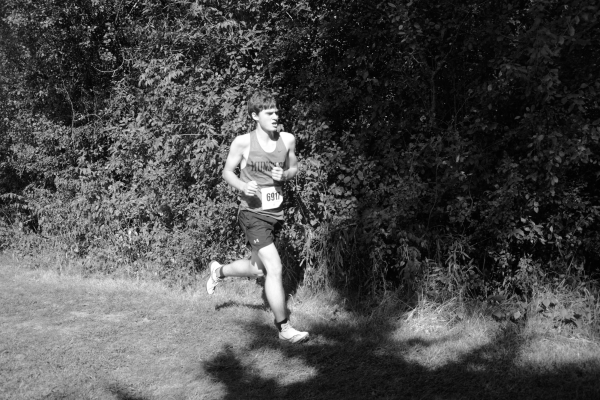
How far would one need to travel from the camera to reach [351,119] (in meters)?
6.81

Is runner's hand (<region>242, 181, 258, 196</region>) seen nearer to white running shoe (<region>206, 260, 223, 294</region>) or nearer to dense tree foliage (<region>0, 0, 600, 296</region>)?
dense tree foliage (<region>0, 0, 600, 296</region>)

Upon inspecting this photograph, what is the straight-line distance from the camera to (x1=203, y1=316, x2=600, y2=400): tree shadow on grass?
454 centimetres

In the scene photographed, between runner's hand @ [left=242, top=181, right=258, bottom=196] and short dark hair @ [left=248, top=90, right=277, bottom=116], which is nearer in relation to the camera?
runner's hand @ [left=242, top=181, right=258, bottom=196]

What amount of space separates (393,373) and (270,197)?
1948mm

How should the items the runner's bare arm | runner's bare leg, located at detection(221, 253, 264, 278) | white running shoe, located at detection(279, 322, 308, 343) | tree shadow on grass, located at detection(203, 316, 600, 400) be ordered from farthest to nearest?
runner's bare leg, located at detection(221, 253, 264, 278)
the runner's bare arm
white running shoe, located at detection(279, 322, 308, 343)
tree shadow on grass, located at detection(203, 316, 600, 400)

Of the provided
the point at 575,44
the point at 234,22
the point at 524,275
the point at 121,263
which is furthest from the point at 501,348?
the point at 121,263

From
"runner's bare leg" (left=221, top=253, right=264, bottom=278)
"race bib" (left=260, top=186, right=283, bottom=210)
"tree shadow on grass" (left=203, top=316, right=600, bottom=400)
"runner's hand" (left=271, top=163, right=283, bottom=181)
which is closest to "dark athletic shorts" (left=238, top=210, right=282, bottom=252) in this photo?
"race bib" (left=260, top=186, right=283, bottom=210)

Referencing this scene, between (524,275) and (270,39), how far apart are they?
12.2 ft

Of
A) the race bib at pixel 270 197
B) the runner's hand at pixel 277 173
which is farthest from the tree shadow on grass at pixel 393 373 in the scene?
the runner's hand at pixel 277 173

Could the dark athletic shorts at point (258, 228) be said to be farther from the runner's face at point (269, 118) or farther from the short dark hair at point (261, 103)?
the short dark hair at point (261, 103)

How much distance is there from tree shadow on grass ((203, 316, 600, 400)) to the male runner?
1.77 ft

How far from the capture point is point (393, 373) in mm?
4945

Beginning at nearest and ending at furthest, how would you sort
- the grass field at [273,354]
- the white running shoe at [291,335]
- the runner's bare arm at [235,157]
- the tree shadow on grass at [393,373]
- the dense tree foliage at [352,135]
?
the tree shadow on grass at [393,373]
the grass field at [273,354]
the dense tree foliage at [352,135]
the white running shoe at [291,335]
the runner's bare arm at [235,157]

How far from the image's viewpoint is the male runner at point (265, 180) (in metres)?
5.83
